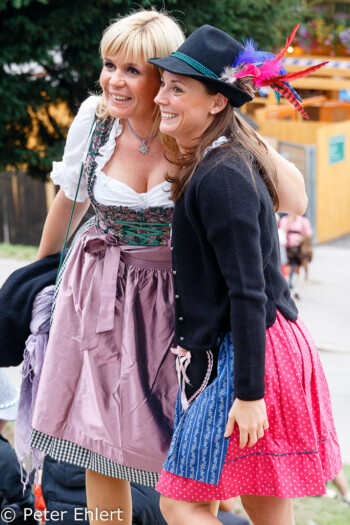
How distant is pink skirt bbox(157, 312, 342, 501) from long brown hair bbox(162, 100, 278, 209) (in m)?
0.43

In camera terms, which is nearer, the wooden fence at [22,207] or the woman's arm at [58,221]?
the woman's arm at [58,221]

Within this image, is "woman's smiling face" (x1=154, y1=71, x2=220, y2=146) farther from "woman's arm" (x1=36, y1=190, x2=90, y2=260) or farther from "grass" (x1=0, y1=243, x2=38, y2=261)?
"grass" (x1=0, y1=243, x2=38, y2=261)

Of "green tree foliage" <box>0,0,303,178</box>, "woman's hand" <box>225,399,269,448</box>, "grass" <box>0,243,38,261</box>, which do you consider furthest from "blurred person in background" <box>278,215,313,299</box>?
"woman's hand" <box>225,399,269,448</box>

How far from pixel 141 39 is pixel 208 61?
335 mm

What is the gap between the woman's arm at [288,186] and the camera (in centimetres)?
224

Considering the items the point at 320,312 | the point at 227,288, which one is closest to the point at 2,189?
the point at 320,312

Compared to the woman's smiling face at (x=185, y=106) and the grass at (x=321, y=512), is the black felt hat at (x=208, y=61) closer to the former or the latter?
the woman's smiling face at (x=185, y=106)

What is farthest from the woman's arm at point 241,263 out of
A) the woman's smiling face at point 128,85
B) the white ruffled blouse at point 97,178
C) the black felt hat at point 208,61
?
the woman's smiling face at point 128,85

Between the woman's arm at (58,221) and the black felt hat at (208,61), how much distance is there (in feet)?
2.32

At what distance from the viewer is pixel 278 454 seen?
2088mm

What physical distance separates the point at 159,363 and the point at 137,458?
293 millimetres

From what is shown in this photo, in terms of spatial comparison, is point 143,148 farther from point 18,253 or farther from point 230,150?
point 18,253

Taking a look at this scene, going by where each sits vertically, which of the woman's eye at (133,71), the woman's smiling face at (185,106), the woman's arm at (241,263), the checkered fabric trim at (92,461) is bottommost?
the checkered fabric trim at (92,461)

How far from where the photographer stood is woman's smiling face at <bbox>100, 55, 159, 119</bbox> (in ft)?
7.66
